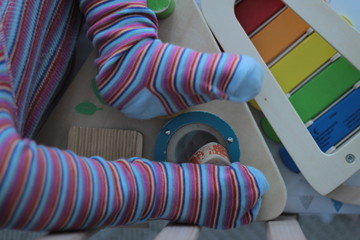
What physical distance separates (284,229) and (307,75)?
0.87 feet

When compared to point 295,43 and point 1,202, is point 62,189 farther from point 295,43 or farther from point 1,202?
point 295,43

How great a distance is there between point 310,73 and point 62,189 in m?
0.46

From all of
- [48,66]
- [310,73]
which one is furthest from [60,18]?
[310,73]

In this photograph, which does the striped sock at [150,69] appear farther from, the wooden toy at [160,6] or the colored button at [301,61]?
the colored button at [301,61]

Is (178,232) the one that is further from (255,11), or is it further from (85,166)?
(255,11)

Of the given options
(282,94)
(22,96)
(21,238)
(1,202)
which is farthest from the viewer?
(21,238)

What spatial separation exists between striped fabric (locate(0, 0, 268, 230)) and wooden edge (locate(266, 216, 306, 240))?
39 millimetres

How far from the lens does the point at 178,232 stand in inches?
20.9

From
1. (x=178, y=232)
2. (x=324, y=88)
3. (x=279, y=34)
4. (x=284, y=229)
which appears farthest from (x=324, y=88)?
(x=178, y=232)

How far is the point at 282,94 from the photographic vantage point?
662mm

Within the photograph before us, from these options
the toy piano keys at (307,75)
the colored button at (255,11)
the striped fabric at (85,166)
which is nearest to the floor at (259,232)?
the toy piano keys at (307,75)

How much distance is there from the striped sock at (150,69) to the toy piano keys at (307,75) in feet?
0.39

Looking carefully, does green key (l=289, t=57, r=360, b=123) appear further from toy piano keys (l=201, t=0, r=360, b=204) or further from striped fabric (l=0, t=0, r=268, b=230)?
striped fabric (l=0, t=0, r=268, b=230)

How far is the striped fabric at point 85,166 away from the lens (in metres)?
0.43
